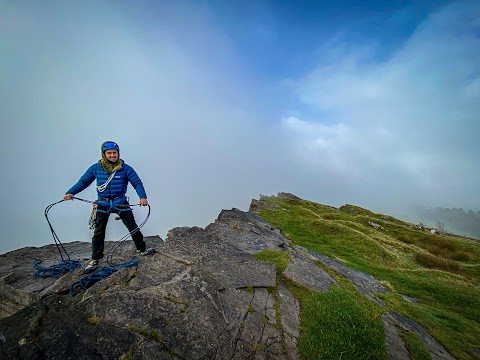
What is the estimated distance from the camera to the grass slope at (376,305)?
7852 millimetres

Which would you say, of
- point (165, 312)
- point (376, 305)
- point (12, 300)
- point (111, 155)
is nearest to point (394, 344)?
point (376, 305)

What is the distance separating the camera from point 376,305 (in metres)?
11.2

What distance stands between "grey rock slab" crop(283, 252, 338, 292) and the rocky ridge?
0.06 meters

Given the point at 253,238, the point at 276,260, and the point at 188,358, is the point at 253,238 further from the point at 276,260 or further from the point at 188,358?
the point at 188,358

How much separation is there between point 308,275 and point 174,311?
6605mm

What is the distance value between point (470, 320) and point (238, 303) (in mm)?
17823

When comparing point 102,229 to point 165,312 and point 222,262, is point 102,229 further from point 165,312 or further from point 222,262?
point 165,312

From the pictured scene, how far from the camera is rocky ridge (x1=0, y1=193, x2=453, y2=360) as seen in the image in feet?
18.1

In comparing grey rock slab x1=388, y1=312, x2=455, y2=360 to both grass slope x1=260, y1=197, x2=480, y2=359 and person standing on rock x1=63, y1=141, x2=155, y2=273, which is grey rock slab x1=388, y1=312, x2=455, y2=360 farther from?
person standing on rock x1=63, y1=141, x2=155, y2=273

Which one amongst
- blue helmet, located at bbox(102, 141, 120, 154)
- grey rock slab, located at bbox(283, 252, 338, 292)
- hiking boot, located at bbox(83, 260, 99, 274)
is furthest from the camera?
grey rock slab, located at bbox(283, 252, 338, 292)

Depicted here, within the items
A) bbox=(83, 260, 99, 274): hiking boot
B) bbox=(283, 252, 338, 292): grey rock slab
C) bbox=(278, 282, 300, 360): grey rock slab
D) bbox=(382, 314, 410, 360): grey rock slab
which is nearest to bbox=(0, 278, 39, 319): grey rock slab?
bbox=(83, 260, 99, 274): hiking boot

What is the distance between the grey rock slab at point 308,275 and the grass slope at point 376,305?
0.39 m

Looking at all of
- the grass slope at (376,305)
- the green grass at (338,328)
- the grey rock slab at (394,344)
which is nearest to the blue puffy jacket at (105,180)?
the grass slope at (376,305)

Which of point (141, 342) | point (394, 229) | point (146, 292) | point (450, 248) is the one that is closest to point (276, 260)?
point (146, 292)
